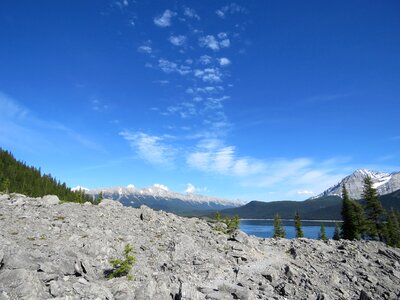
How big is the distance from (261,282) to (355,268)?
13.5 metres

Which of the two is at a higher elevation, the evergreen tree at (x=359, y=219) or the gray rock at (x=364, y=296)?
the evergreen tree at (x=359, y=219)

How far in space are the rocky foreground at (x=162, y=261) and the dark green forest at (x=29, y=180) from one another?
281 feet

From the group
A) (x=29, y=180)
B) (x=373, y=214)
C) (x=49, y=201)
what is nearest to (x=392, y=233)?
(x=373, y=214)

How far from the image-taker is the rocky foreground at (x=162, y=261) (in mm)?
17266

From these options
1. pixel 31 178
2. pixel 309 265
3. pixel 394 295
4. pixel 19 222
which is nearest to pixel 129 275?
pixel 19 222

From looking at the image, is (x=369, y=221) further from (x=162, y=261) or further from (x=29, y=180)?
(x=29, y=180)

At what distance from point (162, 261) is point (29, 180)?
117m

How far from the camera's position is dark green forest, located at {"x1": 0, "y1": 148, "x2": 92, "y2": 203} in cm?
11208

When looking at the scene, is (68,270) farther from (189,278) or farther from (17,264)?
(189,278)

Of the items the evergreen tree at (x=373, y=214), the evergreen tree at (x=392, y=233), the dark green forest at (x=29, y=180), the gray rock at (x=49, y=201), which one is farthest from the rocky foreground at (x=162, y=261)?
the dark green forest at (x=29, y=180)

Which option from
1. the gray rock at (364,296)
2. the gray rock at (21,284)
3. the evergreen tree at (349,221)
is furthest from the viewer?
the evergreen tree at (349,221)

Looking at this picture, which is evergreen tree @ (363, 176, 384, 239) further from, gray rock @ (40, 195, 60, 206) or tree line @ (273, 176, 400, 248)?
gray rock @ (40, 195, 60, 206)

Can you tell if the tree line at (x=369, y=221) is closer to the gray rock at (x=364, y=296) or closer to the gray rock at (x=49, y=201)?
the gray rock at (x=364, y=296)

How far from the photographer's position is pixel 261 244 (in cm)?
3528
